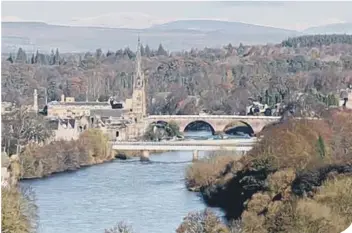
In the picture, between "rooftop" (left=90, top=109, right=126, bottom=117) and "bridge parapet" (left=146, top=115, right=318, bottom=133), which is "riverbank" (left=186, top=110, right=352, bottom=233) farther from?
"rooftop" (left=90, top=109, right=126, bottom=117)

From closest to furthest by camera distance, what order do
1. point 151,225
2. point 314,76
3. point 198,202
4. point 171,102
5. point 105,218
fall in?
1. point 151,225
2. point 105,218
3. point 198,202
4. point 171,102
5. point 314,76

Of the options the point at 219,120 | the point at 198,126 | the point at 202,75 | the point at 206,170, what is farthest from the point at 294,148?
the point at 202,75

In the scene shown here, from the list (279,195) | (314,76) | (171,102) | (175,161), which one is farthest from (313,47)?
(279,195)

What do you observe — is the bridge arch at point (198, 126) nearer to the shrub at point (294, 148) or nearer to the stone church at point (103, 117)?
the stone church at point (103, 117)

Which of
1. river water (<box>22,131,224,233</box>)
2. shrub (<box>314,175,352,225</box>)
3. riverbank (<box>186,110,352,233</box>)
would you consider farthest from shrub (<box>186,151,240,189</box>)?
shrub (<box>314,175,352,225</box>)

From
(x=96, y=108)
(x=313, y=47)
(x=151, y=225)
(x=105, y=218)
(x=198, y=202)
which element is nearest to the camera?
(x=151, y=225)

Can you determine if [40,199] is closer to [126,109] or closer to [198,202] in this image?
[198,202]
